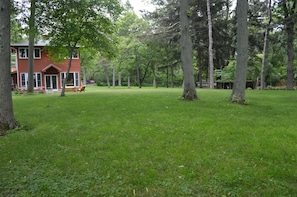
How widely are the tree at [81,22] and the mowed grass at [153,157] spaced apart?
31.2 feet

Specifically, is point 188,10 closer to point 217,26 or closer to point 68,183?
point 68,183

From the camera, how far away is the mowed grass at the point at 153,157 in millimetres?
3498

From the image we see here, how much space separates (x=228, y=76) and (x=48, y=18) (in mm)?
16854

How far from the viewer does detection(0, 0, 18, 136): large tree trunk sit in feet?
21.0

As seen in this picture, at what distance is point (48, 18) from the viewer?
15.3 metres

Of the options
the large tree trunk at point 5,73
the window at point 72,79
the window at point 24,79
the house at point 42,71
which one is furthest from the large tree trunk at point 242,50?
the window at point 24,79

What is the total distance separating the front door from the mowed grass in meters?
21.5

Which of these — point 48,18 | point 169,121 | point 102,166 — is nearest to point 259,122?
point 169,121

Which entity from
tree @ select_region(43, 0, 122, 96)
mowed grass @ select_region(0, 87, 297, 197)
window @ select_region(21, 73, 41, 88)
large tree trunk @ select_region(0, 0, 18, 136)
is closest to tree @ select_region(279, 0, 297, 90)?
tree @ select_region(43, 0, 122, 96)

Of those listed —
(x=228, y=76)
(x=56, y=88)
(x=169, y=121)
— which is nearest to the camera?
(x=169, y=121)

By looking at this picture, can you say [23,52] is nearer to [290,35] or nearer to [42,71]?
[42,71]

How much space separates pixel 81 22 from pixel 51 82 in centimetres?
1399

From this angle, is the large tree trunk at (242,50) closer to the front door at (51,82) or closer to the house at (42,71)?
the house at (42,71)

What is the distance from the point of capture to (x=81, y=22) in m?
15.8
